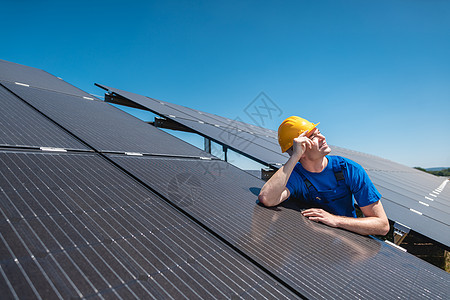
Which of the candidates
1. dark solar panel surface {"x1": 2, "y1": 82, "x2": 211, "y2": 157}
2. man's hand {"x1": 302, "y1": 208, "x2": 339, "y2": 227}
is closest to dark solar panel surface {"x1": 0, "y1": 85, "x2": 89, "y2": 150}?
dark solar panel surface {"x1": 2, "y1": 82, "x2": 211, "y2": 157}

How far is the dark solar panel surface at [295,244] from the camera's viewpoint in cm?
179

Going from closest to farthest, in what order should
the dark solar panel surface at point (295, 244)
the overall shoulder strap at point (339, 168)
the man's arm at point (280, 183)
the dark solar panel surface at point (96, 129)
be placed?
the dark solar panel surface at point (295, 244) < the man's arm at point (280, 183) < the overall shoulder strap at point (339, 168) < the dark solar panel surface at point (96, 129)

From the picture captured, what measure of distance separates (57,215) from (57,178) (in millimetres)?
583

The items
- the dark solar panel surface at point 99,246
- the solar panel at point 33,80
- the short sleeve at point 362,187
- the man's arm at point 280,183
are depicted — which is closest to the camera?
the dark solar panel surface at point 99,246

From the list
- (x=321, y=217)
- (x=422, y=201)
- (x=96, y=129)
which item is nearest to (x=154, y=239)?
(x=321, y=217)

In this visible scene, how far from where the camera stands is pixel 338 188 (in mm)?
3312

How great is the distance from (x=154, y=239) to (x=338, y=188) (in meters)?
2.62

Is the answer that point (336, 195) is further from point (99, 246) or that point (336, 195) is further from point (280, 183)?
point (99, 246)

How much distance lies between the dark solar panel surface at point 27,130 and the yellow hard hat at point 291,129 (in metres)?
2.53

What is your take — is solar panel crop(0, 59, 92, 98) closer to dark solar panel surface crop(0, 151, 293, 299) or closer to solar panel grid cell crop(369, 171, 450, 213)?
dark solar panel surface crop(0, 151, 293, 299)

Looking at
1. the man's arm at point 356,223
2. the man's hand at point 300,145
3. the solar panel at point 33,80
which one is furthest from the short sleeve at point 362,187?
the solar panel at point 33,80

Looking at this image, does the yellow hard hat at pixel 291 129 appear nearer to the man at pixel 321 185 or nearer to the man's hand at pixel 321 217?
the man at pixel 321 185

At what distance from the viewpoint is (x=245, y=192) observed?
10.7 ft

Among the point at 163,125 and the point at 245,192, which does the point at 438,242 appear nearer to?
the point at 245,192
